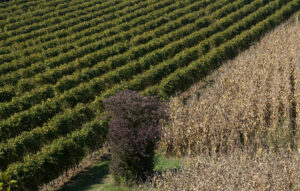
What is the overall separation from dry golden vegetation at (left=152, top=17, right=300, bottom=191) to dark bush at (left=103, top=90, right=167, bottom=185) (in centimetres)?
79

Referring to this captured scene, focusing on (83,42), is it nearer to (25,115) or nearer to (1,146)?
(25,115)

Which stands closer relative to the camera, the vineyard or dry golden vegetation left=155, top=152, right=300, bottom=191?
dry golden vegetation left=155, top=152, right=300, bottom=191

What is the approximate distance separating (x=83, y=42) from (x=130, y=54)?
17.2 ft

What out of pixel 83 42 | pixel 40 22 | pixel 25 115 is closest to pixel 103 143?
pixel 25 115

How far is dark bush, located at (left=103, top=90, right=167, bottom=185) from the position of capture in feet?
34.0

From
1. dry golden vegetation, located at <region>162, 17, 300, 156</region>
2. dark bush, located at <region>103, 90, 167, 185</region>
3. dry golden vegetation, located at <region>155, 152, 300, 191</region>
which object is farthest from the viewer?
dry golden vegetation, located at <region>162, 17, 300, 156</region>

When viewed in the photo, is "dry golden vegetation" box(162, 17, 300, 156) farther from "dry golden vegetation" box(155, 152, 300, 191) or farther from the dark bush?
the dark bush

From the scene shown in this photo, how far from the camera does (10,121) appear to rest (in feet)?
48.9

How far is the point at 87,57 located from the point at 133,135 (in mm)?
13289

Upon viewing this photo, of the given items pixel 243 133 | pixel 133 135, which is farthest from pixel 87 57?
pixel 243 133

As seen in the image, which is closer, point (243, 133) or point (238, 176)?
point (238, 176)

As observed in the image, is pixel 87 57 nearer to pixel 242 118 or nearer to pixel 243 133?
pixel 242 118

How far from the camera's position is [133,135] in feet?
34.2

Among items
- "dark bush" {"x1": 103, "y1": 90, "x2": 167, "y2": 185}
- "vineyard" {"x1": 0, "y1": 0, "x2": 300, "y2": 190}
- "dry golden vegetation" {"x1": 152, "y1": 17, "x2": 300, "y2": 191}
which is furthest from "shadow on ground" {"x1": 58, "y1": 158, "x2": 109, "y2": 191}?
"dry golden vegetation" {"x1": 152, "y1": 17, "x2": 300, "y2": 191}
